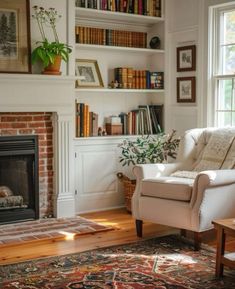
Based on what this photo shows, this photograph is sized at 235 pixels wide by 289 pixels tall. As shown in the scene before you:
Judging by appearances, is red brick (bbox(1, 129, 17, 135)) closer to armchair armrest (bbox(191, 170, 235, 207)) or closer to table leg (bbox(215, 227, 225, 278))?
armchair armrest (bbox(191, 170, 235, 207))

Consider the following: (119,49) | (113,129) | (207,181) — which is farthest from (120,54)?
(207,181)

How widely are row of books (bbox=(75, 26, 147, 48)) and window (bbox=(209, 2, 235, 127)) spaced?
3.35 ft

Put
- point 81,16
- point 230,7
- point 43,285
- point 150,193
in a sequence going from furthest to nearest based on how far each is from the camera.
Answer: point 81,16 → point 230,7 → point 150,193 → point 43,285

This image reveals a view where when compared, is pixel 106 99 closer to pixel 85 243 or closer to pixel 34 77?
pixel 34 77

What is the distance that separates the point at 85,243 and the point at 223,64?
237cm

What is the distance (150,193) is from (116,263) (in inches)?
33.4

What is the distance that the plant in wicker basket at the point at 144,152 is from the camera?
210 inches

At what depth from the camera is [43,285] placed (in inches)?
127

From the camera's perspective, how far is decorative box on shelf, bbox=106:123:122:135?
5.65 m

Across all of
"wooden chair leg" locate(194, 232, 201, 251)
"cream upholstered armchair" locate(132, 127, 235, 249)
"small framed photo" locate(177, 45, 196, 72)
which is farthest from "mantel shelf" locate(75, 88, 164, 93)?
"wooden chair leg" locate(194, 232, 201, 251)

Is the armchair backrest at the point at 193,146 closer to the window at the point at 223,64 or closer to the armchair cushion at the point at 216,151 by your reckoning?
the armchair cushion at the point at 216,151

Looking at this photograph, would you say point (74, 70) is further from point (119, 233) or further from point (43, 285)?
point (43, 285)

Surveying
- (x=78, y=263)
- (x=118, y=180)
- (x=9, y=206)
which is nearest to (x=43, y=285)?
(x=78, y=263)

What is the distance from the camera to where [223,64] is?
5219 millimetres
